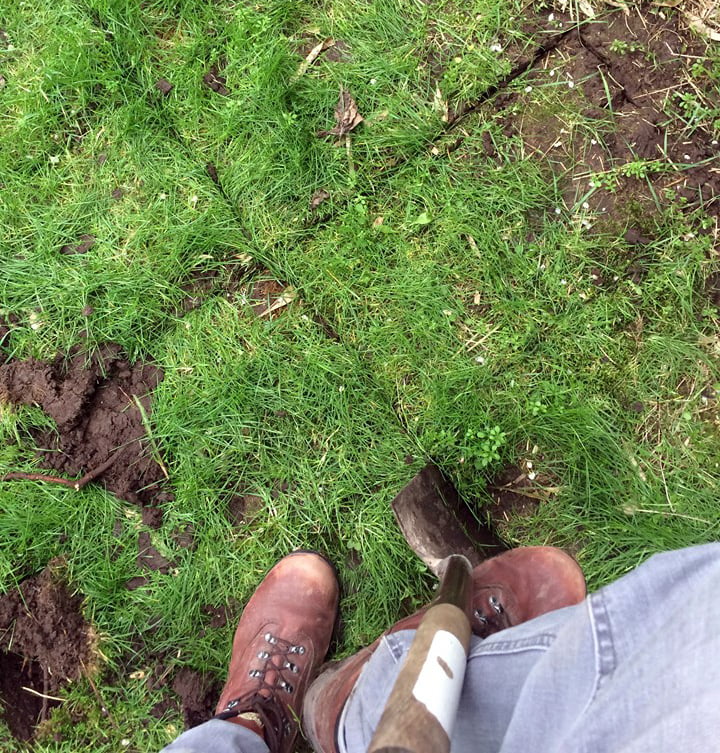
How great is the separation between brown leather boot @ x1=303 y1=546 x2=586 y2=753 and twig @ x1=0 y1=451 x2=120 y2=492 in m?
1.19

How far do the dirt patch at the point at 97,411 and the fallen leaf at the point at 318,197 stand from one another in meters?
0.93

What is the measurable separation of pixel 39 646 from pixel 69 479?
Answer: 639 millimetres

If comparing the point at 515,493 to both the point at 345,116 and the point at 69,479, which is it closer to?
the point at 345,116

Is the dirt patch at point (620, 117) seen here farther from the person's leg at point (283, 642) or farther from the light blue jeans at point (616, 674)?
the person's leg at point (283, 642)

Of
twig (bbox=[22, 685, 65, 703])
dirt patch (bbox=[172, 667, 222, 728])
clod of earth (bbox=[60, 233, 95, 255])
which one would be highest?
clod of earth (bbox=[60, 233, 95, 255])

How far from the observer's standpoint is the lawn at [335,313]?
6.98ft

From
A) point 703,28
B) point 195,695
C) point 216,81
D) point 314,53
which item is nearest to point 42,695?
point 195,695

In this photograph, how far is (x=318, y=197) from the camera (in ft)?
7.50

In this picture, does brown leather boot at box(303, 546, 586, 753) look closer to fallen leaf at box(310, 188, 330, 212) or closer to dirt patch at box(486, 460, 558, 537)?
dirt patch at box(486, 460, 558, 537)

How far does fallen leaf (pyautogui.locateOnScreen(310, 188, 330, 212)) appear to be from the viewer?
229 cm

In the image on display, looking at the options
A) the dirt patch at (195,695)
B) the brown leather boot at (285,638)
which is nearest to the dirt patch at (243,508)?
the brown leather boot at (285,638)

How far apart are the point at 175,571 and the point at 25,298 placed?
1293 mm

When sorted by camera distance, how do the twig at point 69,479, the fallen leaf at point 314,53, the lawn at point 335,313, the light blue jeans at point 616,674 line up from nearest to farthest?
the light blue jeans at point 616,674 < the lawn at point 335,313 < the twig at point 69,479 < the fallen leaf at point 314,53

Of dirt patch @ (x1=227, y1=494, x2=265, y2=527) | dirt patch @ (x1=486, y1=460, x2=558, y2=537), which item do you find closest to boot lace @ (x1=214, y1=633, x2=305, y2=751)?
dirt patch @ (x1=227, y1=494, x2=265, y2=527)
